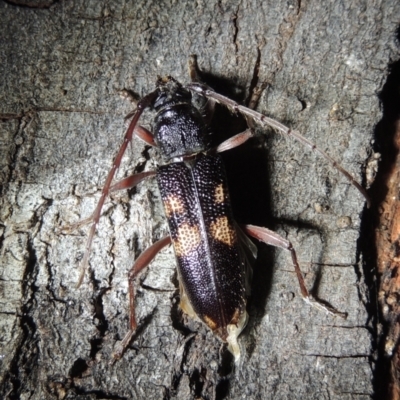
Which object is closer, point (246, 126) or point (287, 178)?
point (287, 178)

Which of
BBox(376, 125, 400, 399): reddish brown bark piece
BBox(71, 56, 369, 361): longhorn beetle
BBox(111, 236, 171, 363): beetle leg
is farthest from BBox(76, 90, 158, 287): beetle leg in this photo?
BBox(376, 125, 400, 399): reddish brown bark piece

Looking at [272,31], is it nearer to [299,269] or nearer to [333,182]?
[333,182]

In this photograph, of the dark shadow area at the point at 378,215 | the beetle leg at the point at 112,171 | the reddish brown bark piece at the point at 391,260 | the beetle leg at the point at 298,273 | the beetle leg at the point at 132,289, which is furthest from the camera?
the reddish brown bark piece at the point at 391,260

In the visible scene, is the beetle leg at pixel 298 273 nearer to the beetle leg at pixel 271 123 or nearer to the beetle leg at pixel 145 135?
the beetle leg at pixel 271 123

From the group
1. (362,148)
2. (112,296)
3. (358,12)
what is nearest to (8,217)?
(112,296)

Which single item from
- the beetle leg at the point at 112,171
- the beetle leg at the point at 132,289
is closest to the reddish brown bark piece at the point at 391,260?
the beetle leg at the point at 132,289
